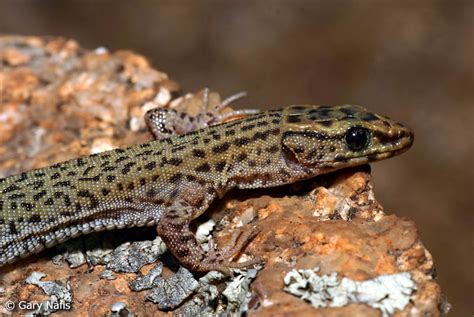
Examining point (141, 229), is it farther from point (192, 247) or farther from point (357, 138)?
point (357, 138)

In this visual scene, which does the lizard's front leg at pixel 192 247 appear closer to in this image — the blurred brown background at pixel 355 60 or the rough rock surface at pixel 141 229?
the rough rock surface at pixel 141 229

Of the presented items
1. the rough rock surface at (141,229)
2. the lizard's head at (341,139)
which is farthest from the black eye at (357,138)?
the rough rock surface at (141,229)

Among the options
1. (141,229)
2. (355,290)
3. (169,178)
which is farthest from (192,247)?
(355,290)

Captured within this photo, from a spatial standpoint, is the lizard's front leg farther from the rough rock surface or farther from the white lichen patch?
the white lichen patch

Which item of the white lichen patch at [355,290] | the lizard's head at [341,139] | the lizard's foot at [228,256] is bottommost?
the lizard's foot at [228,256]

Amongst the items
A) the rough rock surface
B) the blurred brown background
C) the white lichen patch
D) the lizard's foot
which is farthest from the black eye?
the blurred brown background
